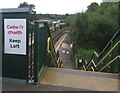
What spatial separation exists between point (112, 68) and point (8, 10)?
4040mm

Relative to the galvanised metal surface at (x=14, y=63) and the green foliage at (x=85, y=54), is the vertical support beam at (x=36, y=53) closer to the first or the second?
the galvanised metal surface at (x=14, y=63)

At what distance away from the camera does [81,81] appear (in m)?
3.56

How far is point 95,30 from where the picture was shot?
22.2m

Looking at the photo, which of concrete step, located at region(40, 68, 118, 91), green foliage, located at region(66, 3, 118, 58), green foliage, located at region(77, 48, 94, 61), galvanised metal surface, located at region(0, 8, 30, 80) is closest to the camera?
galvanised metal surface, located at region(0, 8, 30, 80)

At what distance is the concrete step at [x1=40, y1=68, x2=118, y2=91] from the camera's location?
3.25 metres

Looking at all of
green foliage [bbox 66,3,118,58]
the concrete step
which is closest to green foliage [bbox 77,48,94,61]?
green foliage [bbox 66,3,118,58]

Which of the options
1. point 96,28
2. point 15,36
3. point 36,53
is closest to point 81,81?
point 36,53

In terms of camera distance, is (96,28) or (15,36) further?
(96,28)

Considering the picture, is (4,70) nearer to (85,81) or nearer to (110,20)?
(85,81)

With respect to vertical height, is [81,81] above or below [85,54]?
above

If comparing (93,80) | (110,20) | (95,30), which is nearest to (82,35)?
(95,30)

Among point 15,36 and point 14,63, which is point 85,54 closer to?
point 14,63

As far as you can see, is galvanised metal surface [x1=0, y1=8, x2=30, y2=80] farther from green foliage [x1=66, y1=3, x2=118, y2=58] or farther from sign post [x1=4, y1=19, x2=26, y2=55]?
green foliage [x1=66, y1=3, x2=118, y2=58]

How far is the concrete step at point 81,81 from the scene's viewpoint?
325 centimetres
